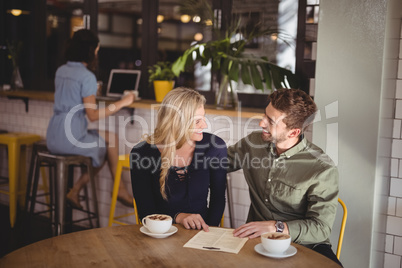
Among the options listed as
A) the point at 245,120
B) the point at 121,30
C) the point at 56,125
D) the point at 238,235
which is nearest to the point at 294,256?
the point at 238,235

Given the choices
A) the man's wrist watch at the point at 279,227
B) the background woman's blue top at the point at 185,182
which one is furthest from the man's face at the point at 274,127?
the man's wrist watch at the point at 279,227

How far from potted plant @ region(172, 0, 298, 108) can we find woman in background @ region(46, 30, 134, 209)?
0.69 m

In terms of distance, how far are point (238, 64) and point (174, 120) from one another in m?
1.14

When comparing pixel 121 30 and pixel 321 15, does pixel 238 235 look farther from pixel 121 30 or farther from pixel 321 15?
pixel 121 30

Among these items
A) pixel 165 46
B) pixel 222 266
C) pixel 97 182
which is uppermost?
pixel 165 46

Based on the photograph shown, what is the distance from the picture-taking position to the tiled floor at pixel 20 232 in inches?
156

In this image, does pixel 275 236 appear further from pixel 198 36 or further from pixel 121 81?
pixel 121 81

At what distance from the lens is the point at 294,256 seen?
5.38 ft

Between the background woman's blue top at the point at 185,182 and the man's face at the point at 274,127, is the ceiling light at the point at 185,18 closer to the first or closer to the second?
the background woman's blue top at the point at 185,182

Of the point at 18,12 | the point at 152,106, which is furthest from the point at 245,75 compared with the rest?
the point at 18,12

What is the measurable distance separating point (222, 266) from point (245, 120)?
2080 mm

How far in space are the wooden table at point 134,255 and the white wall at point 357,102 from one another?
1.15 m

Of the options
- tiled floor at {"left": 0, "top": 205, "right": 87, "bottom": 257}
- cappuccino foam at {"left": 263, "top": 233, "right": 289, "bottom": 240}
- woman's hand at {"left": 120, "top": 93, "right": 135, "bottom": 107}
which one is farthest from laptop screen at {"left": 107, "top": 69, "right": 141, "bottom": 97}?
cappuccino foam at {"left": 263, "top": 233, "right": 289, "bottom": 240}

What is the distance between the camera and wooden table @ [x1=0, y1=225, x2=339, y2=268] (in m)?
1.56
